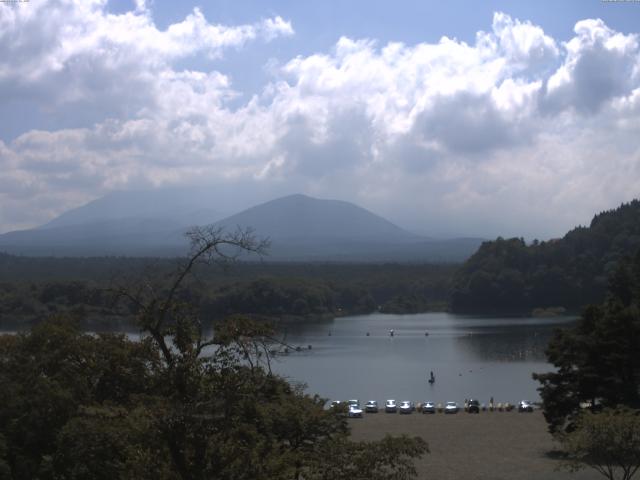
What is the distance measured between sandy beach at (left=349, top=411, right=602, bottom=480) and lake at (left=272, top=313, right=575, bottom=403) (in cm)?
300

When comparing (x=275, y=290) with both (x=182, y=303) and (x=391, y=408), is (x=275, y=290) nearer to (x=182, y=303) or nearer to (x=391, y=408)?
(x=391, y=408)

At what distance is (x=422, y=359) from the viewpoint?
38250mm

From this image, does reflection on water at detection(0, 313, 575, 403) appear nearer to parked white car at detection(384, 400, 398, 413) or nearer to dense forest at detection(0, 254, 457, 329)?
parked white car at detection(384, 400, 398, 413)

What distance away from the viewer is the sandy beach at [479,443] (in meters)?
13.4

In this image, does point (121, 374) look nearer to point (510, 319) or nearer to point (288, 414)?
point (288, 414)

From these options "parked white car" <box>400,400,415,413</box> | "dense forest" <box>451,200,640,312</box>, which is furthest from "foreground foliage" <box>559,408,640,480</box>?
"dense forest" <box>451,200,640,312</box>

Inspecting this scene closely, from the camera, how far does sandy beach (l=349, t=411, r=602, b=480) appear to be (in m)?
13.4

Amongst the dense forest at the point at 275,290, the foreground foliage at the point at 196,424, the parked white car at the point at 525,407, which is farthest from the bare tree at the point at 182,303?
the dense forest at the point at 275,290

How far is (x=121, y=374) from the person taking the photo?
9.05 metres

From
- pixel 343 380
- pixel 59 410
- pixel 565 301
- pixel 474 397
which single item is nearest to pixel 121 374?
pixel 59 410

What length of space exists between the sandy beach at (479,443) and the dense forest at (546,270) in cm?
4454

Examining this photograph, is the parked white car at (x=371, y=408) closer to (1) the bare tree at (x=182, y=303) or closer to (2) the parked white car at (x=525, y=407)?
(2) the parked white car at (x=525, y=407)

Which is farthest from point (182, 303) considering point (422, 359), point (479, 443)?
point (422, 359)

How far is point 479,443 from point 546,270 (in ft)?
172
